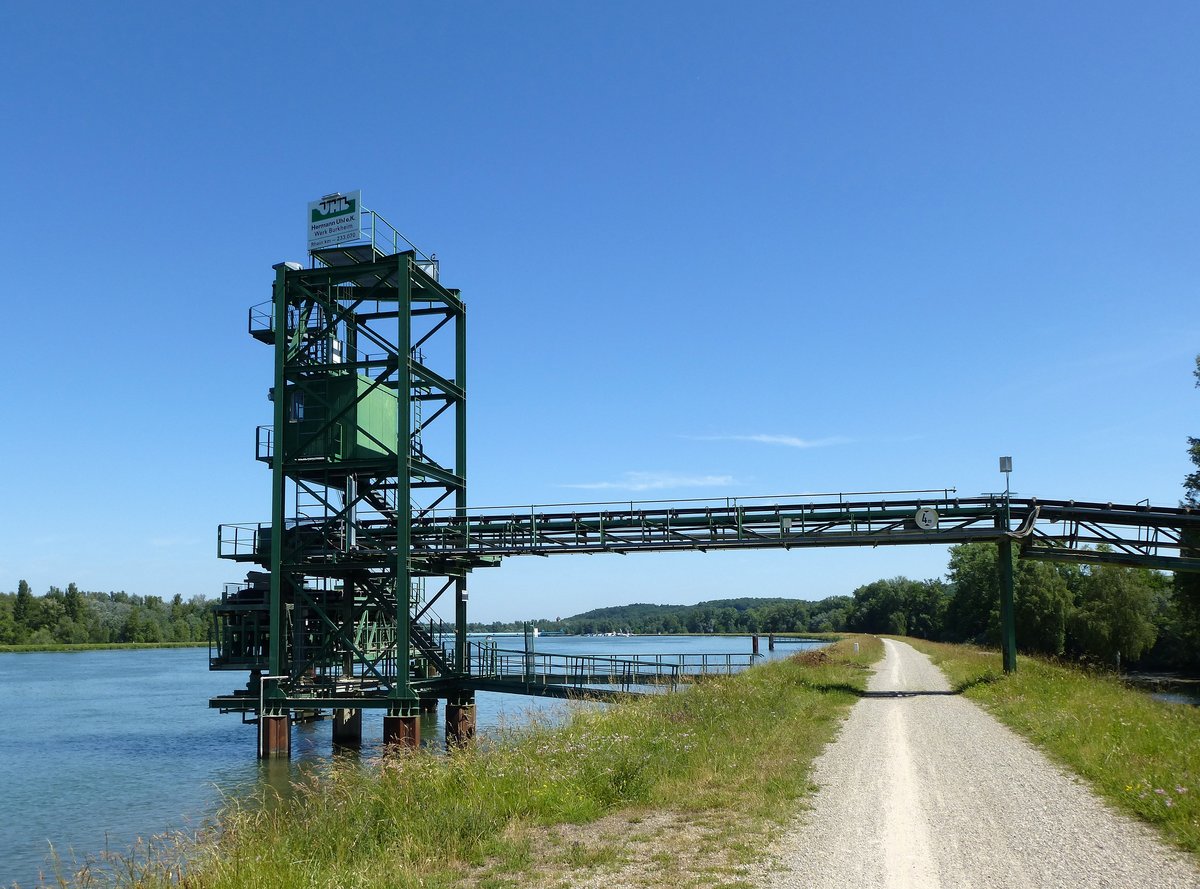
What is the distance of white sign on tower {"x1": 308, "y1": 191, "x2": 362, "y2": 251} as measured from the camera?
109 feet

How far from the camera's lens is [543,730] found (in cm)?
1847

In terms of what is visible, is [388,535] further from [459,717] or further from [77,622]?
[77,622]

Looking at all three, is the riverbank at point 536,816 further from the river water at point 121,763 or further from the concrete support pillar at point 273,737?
the concrete support pillar at point 273,737

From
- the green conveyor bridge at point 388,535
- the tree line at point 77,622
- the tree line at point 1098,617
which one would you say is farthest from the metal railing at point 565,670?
the tree line at point 77,622

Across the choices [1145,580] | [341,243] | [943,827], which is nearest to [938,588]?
[1145,580]

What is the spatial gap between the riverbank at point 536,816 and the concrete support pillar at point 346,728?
57.6ft

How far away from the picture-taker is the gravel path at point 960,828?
9328 millimetres

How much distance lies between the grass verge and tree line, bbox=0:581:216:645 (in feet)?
428

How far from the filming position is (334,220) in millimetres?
33719

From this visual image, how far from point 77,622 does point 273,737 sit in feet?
445

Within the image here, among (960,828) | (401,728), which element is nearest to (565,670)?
(401,728)

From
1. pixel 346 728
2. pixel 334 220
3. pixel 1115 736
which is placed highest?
pixel 334 220

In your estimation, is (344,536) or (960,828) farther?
(344,536)

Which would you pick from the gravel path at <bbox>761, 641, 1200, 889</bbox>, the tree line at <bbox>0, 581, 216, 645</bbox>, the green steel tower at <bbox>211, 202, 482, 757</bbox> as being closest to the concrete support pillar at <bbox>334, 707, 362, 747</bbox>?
the green steel tower at <bbox>211, 202, 482, 757</bbox>
